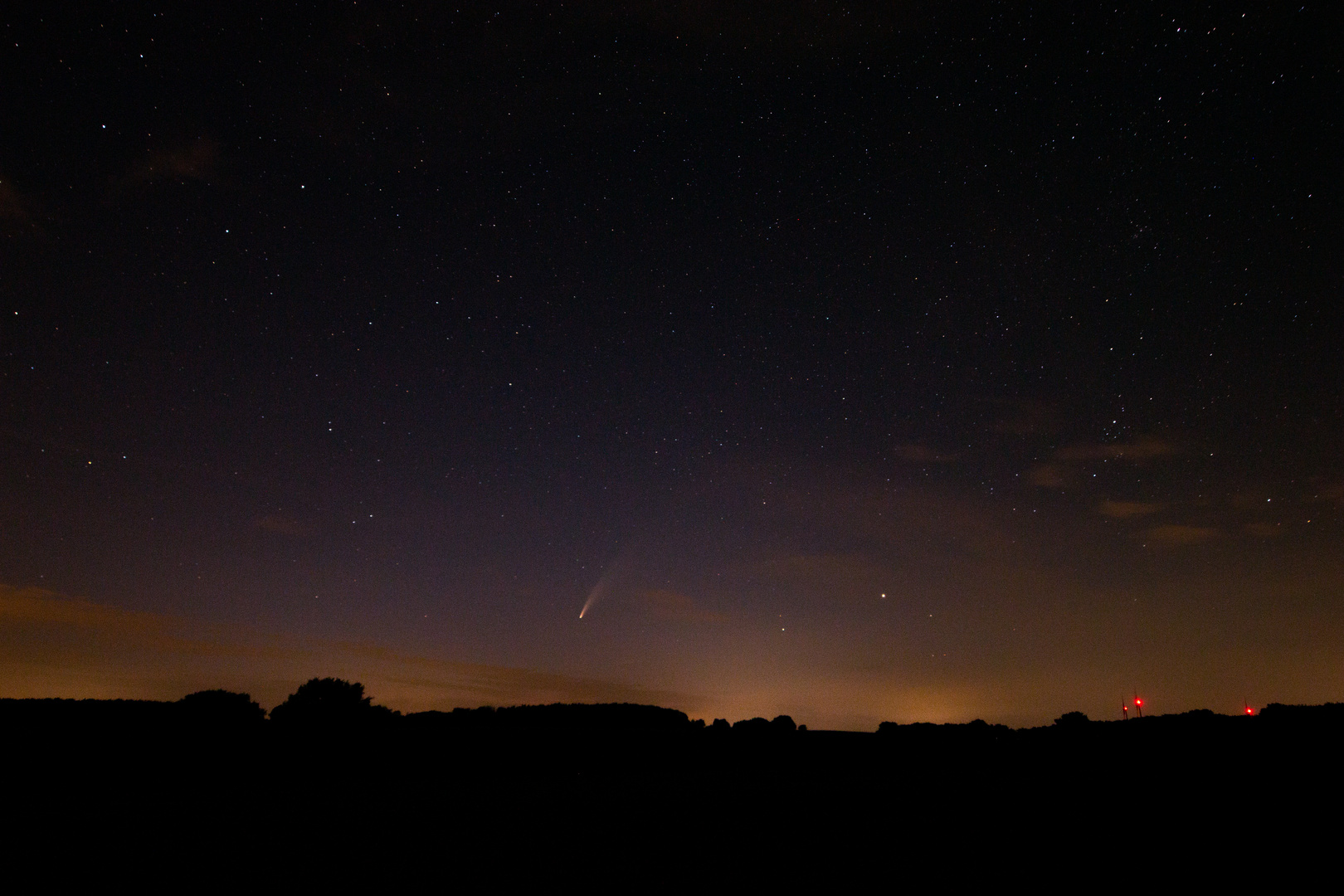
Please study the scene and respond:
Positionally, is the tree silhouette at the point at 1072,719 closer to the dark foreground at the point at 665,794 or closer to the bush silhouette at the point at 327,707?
the dark foreground at the point at 665,794

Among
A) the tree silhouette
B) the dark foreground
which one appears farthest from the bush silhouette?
the tree silhouette

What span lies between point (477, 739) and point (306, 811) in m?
10.5

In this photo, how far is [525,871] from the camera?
8.57 meters

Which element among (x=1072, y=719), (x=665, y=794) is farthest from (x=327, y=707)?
(x=1072, y=719)

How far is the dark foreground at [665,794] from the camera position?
29.0ft

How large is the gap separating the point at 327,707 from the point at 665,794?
14.0m

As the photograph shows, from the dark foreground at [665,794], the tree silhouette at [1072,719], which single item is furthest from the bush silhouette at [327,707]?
the tree silhouette at [1072,719]

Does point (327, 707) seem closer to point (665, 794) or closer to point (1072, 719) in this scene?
point (665, 794)

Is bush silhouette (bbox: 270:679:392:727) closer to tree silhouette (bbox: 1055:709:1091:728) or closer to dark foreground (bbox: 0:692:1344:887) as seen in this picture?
dark foreground (bbox: 0:692:1344:887)

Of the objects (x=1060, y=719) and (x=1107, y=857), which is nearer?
(x=1107, y=857)

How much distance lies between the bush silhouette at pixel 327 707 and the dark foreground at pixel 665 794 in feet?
0.59

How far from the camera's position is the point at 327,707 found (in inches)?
898

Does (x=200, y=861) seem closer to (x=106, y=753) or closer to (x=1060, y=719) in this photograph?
(x=106, y=753)

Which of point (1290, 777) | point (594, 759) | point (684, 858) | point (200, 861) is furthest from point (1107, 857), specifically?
point (594, 759)
